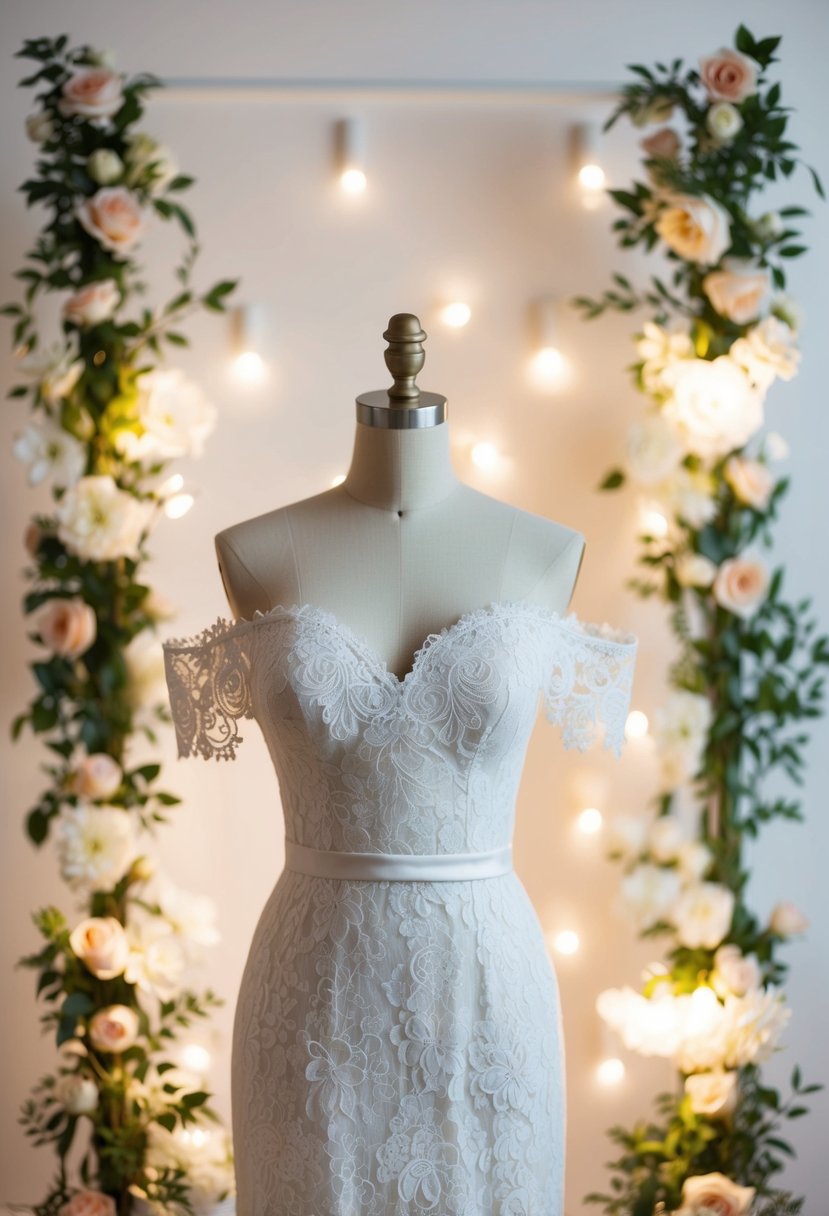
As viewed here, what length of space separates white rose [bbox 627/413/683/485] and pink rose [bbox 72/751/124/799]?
121 centimetres

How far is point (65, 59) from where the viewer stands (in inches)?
100

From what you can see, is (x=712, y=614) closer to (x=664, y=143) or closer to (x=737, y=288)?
(x=737, y=288)

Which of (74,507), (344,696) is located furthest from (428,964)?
(74,507)

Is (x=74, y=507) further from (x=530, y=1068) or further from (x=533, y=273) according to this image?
(x=530, y=1068)

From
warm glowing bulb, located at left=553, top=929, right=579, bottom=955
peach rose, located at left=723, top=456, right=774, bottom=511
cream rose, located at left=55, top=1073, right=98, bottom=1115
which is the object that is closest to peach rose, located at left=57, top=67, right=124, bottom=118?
peach rose, located at left=723, top=456, right=774, bottom=511

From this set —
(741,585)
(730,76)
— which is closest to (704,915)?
(741,585)

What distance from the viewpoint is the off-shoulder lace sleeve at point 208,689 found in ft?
5.77

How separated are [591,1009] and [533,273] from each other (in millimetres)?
1684

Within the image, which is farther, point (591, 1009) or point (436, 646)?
point (591, 1009)

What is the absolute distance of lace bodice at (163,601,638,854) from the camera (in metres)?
1.62

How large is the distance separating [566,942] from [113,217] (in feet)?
6.04

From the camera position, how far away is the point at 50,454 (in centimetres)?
252

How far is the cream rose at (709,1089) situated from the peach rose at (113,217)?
200 centimetres

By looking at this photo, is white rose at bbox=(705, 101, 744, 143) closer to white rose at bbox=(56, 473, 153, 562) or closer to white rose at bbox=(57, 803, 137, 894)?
white rose at bbox=(56, 473, 153, 562)
